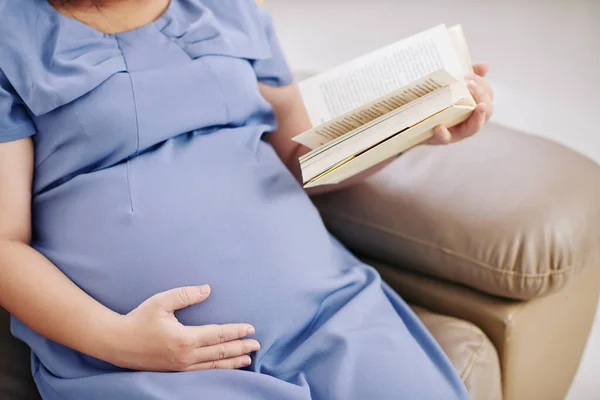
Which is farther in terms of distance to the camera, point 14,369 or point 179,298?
point 14,369

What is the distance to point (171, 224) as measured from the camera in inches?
33.1

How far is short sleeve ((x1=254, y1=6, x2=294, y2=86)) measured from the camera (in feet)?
3.34

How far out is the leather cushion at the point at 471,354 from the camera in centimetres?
92

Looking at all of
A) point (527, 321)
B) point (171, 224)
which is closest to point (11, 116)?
point (171, 224)

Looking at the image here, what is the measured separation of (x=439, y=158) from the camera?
1.11m

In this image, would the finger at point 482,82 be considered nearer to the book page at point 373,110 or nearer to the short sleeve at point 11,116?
the book page at point 373,110

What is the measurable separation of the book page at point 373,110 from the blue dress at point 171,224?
0.10 meters

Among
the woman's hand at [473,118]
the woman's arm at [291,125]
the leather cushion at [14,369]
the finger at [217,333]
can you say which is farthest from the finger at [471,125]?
the leather cushion at [14,369]

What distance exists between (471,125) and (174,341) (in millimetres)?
492

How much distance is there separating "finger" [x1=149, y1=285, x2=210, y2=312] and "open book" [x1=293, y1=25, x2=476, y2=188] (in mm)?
191

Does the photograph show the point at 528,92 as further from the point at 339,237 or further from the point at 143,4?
the point at 143,4

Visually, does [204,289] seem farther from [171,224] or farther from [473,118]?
[473,118]

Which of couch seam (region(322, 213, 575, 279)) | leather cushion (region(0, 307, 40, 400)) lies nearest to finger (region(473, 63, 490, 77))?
couch seam (region(322, 213, 575, 279))

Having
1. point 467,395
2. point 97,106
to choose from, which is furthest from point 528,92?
point 97,106
